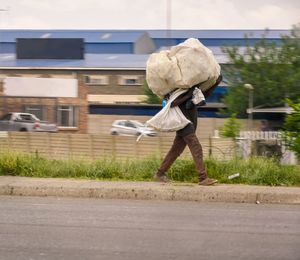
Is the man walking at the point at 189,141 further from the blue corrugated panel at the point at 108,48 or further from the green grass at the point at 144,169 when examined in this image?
the blue corrugated panel at the point at 108,48

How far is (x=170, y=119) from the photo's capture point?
927 cm

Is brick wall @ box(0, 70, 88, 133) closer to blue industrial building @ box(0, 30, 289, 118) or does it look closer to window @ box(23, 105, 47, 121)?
window @ box(23, 105, 47, 121)

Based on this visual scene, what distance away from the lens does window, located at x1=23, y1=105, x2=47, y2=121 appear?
131 feet

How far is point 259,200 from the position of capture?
28.2 ft

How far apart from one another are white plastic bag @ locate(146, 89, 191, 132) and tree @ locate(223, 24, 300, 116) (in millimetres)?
31018

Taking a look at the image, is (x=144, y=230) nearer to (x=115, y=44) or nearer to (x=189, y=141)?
(x=189, y=141)

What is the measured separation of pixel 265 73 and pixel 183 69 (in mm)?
32593

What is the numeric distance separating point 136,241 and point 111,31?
217 feet

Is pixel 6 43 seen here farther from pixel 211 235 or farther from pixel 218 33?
pixel 211 235

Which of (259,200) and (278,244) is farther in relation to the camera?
(259,200)

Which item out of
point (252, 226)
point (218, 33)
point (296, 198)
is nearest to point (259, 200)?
point (296, 198)

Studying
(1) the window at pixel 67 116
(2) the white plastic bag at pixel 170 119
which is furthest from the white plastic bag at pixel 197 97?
(1) the window at pixel 67 116

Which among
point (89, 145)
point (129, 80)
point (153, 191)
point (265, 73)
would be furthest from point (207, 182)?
point (129, 80)

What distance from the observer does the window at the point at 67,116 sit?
133 feet
